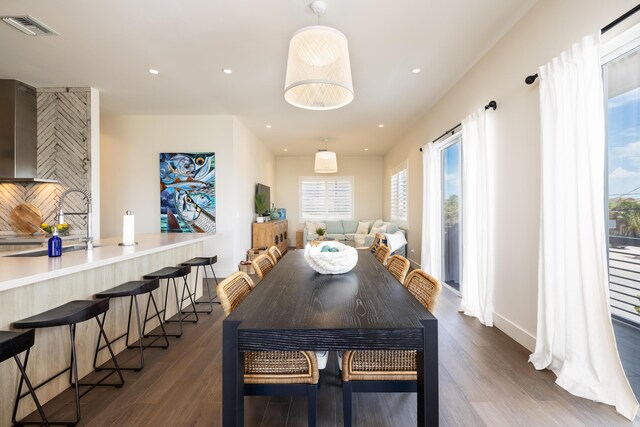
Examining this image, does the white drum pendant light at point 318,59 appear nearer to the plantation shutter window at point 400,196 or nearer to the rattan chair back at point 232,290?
the rattan chair back at point 232,290

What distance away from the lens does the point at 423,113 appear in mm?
5297

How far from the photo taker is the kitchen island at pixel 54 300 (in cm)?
168

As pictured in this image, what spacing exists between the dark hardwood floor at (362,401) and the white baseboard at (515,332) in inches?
3.8

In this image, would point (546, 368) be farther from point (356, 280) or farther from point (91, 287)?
point (91, 287)

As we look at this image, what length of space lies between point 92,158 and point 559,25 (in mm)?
5332

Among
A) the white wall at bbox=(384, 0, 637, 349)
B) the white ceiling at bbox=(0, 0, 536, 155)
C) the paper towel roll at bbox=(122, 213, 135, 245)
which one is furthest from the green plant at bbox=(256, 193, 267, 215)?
the white wall at bbox=(384, 0, 637, 349)

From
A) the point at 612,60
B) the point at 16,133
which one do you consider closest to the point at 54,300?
the point at 16,133

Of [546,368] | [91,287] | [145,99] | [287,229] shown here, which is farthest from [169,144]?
[546,368]

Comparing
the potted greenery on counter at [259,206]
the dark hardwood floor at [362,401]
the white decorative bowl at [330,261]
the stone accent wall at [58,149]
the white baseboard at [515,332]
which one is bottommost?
the dark hardwood floor at [362,401]

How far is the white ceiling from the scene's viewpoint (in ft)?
8.30

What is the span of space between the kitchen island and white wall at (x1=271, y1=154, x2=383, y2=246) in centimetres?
669

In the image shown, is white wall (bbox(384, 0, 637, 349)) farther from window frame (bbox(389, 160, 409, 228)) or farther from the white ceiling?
window frame (bbox(389, 160, 409, 228))

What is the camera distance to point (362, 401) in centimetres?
193

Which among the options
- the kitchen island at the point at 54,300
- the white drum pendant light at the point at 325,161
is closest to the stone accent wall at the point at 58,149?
the kitchen island at the point at 54,300
